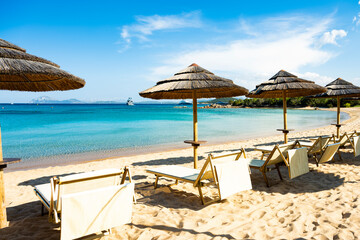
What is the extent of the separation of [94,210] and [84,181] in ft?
1.35

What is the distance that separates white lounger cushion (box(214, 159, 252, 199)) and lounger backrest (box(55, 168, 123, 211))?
139cm

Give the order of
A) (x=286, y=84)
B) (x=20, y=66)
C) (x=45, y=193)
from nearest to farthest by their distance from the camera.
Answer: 1. (x=20, y=66)
2. (x=45, y=193)
3. (x=286, y=84)

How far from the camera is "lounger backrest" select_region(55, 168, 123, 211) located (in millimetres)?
2371

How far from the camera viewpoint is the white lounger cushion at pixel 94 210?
84.7 inches

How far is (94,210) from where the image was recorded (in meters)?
2.28

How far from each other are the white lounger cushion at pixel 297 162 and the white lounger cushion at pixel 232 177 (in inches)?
41.6

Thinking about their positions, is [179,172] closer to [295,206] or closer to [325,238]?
[295,206]

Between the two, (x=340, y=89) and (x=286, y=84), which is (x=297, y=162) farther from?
(x=340, y=89)

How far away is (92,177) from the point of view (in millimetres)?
2549

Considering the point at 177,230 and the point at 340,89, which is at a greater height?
the point at 340,89

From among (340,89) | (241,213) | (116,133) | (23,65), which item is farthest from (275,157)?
(116,133)

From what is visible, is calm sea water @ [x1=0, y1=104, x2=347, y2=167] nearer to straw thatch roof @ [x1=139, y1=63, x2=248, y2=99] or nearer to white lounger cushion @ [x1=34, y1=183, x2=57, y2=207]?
straw thatch roof @ [x1=139, y1=63, x2=248, y2=99]

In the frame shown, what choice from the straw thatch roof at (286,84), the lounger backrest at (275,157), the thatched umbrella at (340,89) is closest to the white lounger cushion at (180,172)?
the lounger backrest at (275,157)

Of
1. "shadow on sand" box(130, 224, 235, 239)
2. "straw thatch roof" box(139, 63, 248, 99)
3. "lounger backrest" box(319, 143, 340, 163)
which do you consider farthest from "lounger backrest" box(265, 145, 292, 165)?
"shadow on sand" box(130, 224, 235, 239)
